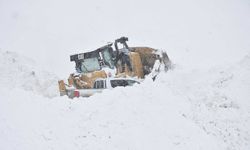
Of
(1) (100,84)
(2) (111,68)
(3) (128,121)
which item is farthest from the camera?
(2) (111,68)

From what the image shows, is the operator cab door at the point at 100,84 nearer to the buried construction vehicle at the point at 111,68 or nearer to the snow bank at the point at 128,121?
the buried construction vehicle at the point at 111,68

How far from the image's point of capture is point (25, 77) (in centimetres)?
2091

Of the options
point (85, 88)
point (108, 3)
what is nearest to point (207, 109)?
point (85, 88)

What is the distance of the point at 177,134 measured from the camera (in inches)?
396

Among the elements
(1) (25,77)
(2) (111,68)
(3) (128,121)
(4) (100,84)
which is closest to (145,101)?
(3) (128,121)

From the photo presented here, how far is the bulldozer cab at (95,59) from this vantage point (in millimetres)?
17156

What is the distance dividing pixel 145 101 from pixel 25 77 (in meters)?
11.6

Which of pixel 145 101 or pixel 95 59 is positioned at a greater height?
pixel 95 59

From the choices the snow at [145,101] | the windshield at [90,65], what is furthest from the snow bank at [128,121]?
the windshield at [90,65]

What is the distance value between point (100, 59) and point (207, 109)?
22.9 ft

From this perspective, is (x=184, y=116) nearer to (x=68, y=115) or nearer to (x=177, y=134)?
(x=177, y=134)

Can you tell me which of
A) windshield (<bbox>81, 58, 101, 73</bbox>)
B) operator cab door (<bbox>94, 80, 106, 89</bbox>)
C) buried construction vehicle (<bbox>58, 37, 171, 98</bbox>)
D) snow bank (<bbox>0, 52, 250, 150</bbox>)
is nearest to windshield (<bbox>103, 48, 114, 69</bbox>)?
buried construction vehicle (<bbox>58, 37, 171, 98</bbox>)

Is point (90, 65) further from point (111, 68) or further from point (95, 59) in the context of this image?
point (111, 68)

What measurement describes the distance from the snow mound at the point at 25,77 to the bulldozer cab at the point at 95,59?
351cm
